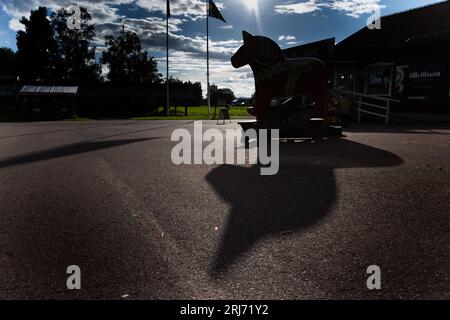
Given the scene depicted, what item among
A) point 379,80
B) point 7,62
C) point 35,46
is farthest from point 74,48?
point 379,80

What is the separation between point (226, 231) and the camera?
367 centimetres

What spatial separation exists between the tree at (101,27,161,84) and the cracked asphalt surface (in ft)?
200

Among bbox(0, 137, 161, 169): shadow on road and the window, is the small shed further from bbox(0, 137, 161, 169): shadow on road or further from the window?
the window

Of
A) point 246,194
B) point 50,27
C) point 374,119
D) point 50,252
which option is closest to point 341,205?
point 246,194

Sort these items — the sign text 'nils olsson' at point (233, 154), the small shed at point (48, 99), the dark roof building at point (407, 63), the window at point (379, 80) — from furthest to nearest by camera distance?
the small shed at point (48, 99) → the window at point (379, 80) → the dark roof building at point (407, 63) → the sign text 'nils olsson' at point (233, 154)

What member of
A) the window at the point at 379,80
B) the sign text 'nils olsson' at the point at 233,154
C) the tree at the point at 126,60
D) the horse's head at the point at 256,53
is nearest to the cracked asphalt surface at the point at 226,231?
the sign text 'nils olsson' at the point at 233,154

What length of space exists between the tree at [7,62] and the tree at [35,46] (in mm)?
4197

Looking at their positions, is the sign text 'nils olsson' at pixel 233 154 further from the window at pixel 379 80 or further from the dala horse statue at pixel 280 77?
the window at pixel 379 80

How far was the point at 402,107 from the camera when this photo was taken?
73.0ft

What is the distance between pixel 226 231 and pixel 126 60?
6634 centimetres

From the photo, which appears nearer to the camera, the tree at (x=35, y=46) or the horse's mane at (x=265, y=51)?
the horse's mane at (x=265, y=51)

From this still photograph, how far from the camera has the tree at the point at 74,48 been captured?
203 feet

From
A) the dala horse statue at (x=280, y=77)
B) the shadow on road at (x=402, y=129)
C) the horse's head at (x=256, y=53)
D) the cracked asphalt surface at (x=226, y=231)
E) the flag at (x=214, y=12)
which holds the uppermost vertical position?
the flag at (x=214, y=12)

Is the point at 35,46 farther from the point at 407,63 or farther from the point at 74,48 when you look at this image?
the point at 407,63
